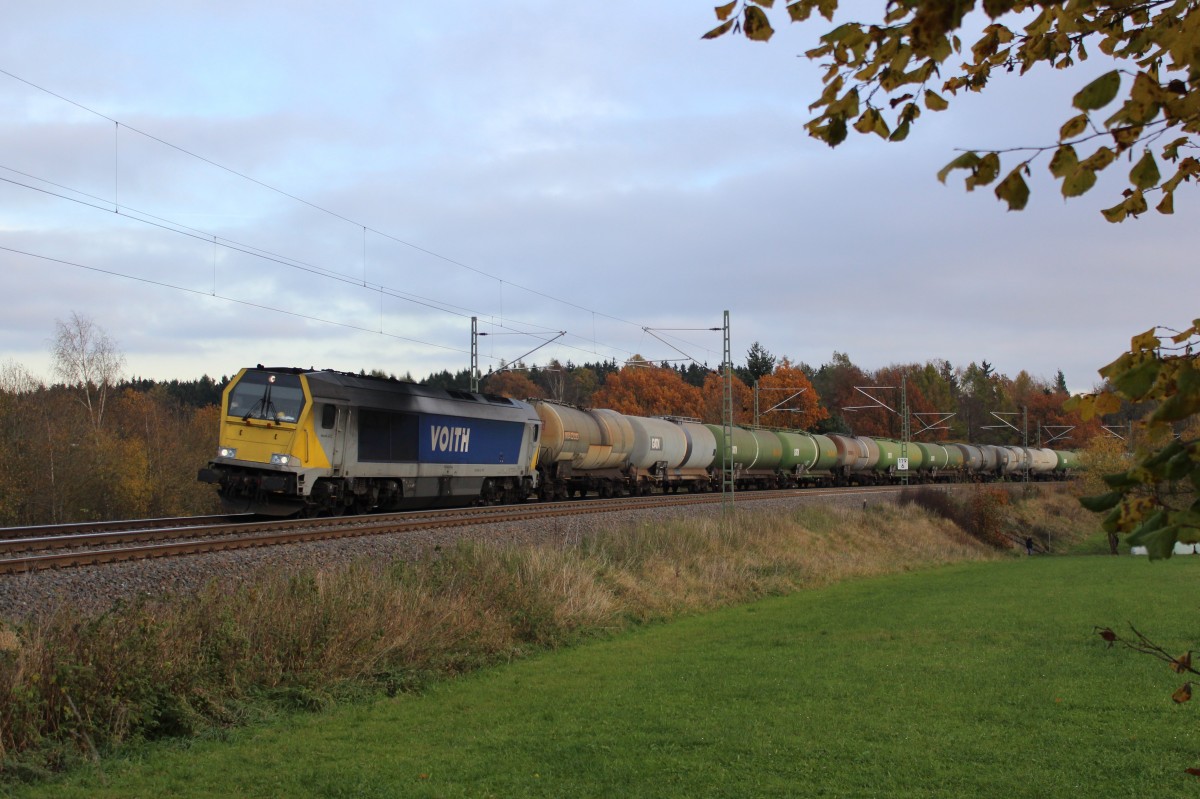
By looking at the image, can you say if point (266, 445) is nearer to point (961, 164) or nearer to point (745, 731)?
point (745, 731)

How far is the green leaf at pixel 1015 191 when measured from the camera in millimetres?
2639

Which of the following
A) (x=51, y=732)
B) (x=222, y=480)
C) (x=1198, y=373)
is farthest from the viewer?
(x=222, y=480)

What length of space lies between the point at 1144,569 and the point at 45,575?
1304 inches

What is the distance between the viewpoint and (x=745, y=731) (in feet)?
29.2

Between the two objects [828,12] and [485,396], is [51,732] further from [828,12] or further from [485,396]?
[485,396]

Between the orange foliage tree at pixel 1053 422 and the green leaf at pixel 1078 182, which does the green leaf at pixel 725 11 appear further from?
the orange foliage tree at pixel 1053 422

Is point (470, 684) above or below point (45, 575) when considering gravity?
below

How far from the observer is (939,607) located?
1848 centimetres

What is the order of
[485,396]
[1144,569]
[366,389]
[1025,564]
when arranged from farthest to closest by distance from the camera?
[1025,564]
[1144,569]
[485,396]
[366,389]

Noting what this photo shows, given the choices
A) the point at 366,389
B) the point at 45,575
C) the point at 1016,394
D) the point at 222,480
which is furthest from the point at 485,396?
the point at 1016,394

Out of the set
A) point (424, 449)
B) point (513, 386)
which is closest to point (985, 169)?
point (424, 449)

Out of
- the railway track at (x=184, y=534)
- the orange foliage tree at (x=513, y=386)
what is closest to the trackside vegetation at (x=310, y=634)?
the railway track at (x=184, y=534)

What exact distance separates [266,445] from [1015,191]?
21.2 meters

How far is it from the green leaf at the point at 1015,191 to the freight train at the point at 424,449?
20408mm
